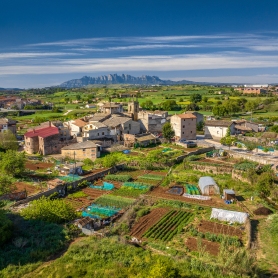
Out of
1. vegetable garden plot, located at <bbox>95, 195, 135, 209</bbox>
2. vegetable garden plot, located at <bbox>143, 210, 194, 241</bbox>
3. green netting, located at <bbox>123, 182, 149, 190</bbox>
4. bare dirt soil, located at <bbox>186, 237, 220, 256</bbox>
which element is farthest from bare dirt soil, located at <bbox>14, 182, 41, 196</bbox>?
bare dirt soil, located at <bbox>186, 237, 220, 256</bbox>

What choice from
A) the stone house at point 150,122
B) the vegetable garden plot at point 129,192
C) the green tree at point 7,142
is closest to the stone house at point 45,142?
the green tree at point 7,142

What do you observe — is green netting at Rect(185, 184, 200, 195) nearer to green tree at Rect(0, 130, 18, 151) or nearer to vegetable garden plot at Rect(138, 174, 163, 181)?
vegetable garden plot at Rect(138, 174, 163, 181)

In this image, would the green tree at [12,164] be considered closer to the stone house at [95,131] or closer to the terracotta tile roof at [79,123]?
the stone house at [95,131]

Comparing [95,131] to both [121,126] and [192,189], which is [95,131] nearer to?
[121,126]

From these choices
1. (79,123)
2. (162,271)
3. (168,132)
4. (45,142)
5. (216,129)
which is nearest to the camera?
(162,271)

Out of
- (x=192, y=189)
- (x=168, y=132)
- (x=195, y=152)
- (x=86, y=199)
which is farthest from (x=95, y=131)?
(x=192, y=189)

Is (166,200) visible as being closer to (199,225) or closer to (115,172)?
(199,225)

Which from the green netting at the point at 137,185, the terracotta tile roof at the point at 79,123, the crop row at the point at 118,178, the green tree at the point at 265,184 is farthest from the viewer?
the terracotta tile roof at the point at 79,123
